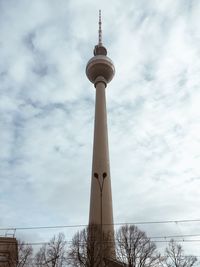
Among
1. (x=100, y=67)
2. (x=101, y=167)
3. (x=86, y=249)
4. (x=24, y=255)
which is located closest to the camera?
(x=86, y=249)

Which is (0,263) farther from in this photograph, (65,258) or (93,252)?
(93,252)

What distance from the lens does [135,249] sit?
1300 inches

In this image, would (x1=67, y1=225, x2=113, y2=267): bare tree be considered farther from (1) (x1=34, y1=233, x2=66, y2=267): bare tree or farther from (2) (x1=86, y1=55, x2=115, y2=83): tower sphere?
(2) (x1=86, y1=55, x2=115, y2=83): tower sphere

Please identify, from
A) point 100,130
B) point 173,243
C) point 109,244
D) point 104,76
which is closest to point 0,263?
point 109,244

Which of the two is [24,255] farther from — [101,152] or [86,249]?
[101,152]

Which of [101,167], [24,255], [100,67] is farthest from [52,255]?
[100,67]

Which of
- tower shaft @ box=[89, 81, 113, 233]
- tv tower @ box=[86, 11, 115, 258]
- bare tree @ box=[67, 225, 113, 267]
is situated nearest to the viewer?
bare tree @ box=[67, 225, 113, 267]

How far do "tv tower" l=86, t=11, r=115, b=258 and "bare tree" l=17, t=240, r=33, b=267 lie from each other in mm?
9197

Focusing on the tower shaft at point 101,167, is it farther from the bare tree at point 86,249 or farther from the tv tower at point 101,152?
the bare tree at point 86,249

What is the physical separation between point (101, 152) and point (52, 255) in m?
28.8

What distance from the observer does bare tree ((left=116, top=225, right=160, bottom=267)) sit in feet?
106

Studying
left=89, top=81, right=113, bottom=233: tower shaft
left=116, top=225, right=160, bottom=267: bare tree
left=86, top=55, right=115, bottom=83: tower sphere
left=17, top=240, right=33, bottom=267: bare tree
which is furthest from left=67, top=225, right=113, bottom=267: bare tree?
left=86, top=55, right=115, bottom=83: tower sphere

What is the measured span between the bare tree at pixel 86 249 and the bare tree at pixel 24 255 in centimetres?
634

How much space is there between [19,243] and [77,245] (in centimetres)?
1138
